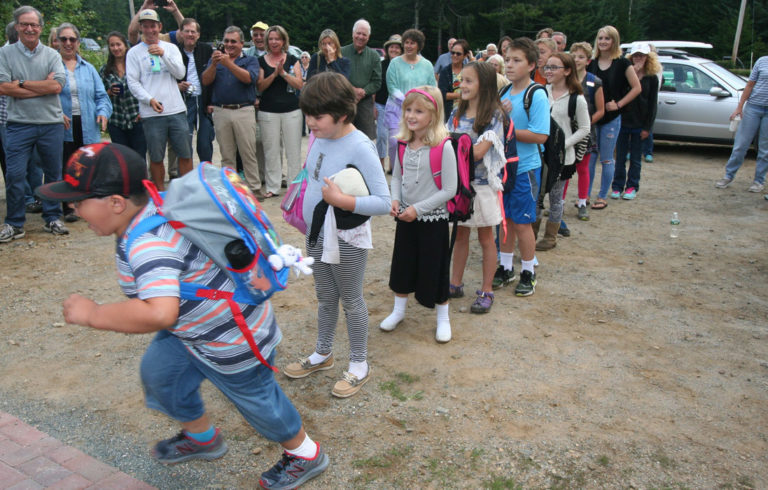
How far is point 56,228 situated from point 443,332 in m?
4.49

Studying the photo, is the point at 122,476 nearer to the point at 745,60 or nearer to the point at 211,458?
the point at 211,458

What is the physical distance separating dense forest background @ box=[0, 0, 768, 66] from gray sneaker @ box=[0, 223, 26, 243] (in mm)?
29562

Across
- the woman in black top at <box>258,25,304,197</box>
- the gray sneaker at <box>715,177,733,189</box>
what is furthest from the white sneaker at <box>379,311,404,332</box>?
the gray sneaker at <box>715,177,733,189</box>

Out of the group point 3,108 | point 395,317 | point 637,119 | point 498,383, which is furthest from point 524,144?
point 3,108

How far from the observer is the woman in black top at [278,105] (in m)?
7.41

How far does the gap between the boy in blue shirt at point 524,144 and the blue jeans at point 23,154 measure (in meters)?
4.51

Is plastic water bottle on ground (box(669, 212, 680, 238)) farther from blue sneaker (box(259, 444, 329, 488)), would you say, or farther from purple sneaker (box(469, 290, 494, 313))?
blue sneaker (box(259, 444, 329, 488))

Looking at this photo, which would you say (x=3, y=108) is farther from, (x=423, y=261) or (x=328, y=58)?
(x=423, y=261)

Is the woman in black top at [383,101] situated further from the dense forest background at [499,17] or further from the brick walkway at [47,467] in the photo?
the dense forest background at [499,17]

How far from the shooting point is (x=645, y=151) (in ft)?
34.7

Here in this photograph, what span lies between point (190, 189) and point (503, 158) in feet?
8.70

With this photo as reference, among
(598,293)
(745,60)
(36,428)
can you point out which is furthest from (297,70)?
(745,60)

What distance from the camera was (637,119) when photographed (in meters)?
7.64

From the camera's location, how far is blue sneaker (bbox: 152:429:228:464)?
283 centimetres
